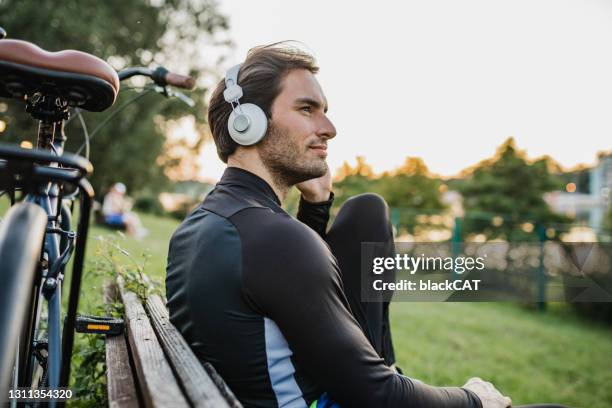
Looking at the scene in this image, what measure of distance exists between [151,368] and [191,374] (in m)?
0.11

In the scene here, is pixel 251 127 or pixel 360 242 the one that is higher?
pixel 251 127

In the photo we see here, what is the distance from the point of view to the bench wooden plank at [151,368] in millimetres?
936

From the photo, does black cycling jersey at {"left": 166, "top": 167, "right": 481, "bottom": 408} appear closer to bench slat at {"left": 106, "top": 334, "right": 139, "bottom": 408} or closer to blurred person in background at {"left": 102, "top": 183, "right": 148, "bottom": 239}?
bench slat at {"left": 106, "top": 334, "right": 139, "bottom": 408}

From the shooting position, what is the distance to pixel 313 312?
3.72 ft

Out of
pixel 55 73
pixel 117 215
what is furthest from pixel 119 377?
pixel 117 215

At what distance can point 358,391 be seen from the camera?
3.84 feet

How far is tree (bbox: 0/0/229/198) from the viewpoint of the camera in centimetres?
1516

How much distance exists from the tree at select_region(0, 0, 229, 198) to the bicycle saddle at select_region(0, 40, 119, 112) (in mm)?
12295

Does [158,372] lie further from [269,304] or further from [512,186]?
[512,186]

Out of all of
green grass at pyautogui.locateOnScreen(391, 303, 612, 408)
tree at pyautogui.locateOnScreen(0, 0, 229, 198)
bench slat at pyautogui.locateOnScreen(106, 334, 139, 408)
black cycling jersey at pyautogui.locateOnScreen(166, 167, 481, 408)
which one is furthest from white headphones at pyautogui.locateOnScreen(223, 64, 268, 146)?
tree at pyautogui.locateOnScreen(0, 0, 229, 198)

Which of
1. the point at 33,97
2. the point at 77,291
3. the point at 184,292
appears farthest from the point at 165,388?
the point at 33,97

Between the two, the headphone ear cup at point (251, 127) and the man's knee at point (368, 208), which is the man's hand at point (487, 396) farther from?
the headphone ear cup at point (251, 127)

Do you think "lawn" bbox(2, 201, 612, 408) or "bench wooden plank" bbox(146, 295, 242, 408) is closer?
"bench wooden plank" bbox(146, 295, 242, 408)

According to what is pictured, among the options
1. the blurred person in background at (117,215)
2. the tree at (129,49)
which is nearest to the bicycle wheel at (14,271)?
the tree at (129,49)
